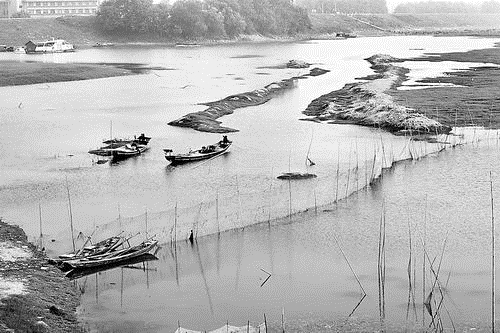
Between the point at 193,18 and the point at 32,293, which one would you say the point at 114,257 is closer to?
the point at 32,293

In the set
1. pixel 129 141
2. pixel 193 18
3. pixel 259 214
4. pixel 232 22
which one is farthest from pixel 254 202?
pixel 232 22

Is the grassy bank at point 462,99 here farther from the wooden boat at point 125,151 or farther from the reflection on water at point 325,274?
the wooden boat at point 125,151

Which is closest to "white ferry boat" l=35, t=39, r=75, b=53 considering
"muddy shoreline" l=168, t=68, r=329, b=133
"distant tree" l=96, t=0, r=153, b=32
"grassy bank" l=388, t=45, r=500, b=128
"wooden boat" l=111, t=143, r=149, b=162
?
"distant tree" l=96, t=0, r=153, b=32

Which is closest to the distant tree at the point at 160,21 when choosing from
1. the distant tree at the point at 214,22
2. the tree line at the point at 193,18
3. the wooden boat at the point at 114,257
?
the tree line at the point at 193,18

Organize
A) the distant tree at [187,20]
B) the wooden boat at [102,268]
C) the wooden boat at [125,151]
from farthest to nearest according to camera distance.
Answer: the distant tree at [187,20], the wooden boat at [125,151], the wooden boat at [102,268]

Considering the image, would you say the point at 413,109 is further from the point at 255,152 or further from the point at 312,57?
the point at 312,57

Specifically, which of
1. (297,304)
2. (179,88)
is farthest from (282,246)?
(179,88)
